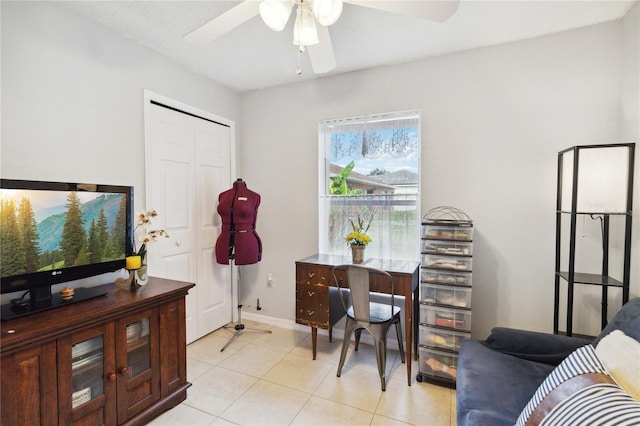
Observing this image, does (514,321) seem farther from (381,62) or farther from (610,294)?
(381,62)

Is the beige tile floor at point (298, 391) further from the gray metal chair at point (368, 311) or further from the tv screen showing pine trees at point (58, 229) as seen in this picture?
the tv screen showing pine trees at point (58, 229)

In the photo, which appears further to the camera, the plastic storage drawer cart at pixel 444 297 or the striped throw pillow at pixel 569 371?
the plastic storage drawer cart at pixel 444 297

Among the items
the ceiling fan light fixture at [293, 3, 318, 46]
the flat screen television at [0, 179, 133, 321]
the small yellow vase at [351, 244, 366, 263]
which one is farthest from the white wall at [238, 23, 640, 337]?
the flat screen television at [0, 179, 133, 321]

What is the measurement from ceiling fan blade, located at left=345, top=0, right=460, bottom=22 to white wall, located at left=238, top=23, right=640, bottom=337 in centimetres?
129

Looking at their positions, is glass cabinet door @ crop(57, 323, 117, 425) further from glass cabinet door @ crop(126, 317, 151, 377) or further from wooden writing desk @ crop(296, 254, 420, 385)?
wooden writing desk @ crop(296, 254, 420, 385)

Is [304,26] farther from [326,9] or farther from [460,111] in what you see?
[460,111]

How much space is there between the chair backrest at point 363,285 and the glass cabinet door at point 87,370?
1541mm

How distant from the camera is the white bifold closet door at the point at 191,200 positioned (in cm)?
250

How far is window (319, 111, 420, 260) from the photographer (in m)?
2.68

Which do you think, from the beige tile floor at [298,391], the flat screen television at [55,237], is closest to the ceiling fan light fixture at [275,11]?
the flat screen television at [55,237]

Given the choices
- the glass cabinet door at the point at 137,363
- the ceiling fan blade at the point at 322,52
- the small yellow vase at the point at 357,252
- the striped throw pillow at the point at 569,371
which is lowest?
the glass cabinet door at the point at 137,363

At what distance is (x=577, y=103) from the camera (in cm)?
215

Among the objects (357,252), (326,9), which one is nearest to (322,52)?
(326,9)

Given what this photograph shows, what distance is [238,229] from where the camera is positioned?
278cm
